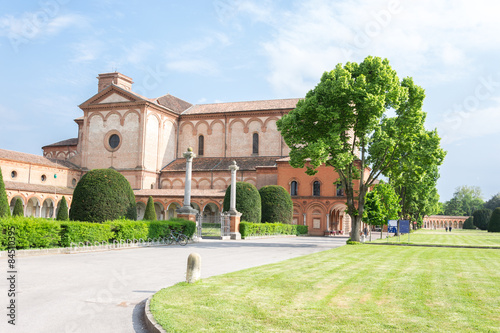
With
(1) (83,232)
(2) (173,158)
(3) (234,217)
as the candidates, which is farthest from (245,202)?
(2) (173,158)

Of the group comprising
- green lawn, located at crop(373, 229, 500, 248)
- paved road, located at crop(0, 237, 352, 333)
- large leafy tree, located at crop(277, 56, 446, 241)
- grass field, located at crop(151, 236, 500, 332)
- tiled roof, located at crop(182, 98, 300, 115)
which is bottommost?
green lawn, located at crop(373, 229, 500, 248)

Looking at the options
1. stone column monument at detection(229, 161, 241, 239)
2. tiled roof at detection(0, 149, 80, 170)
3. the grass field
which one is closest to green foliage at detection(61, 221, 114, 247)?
the grass field

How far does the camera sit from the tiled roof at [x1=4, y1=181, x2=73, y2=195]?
39031 mm

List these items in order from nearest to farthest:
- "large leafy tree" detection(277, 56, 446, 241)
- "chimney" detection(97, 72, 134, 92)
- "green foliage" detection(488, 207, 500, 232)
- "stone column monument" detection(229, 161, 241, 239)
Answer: "large leafy tree" detection(277, 56, 446, 241) → "stone column monument" detection(229, 161, 241, 239) → "chimney" detection(97, 72, 134, 92) → "green foliage" detection(488, 207, 500, 232)

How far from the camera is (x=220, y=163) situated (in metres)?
49.5

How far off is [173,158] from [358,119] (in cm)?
3338

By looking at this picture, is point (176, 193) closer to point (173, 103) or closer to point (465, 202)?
point (173, 103)

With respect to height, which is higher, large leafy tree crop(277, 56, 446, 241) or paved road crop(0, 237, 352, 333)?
large leafy tree crop(277, 56, 446, 241)

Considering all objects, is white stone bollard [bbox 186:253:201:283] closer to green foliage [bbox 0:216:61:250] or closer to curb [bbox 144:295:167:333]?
curb [bbox 144:295:167:333]

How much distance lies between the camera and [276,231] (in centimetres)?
3306

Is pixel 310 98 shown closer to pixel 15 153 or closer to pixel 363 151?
pixel 363 151

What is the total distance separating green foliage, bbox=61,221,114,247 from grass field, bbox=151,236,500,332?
835cm

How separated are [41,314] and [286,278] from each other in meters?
4.92

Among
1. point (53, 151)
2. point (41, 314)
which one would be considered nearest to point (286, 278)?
point (41, 314)
